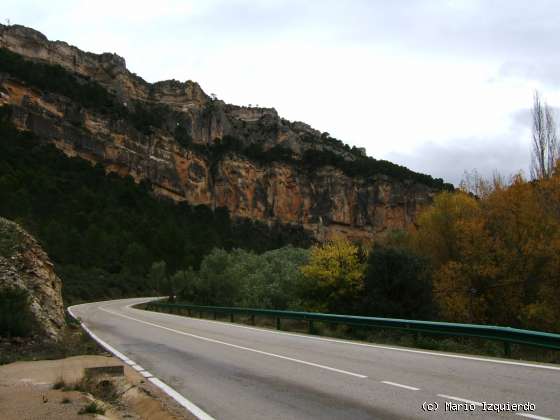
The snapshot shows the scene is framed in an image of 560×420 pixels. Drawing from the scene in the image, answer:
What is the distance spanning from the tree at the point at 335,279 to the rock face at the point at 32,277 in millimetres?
16028

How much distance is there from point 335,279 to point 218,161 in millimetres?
112983

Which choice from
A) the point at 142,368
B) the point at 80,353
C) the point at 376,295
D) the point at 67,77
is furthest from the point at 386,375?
the point at 67,77

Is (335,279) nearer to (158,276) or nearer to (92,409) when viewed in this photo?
(92,409)

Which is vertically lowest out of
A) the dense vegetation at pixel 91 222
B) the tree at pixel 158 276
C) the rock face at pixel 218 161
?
the tree at pixel 158 276

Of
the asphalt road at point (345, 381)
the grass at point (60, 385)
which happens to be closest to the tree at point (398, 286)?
the asphalt road at point (345, 381)

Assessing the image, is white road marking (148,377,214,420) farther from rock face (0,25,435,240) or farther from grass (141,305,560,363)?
rock face (0,25,435,240)

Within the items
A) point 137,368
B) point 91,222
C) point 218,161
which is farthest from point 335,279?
point 218,161

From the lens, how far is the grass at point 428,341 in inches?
446

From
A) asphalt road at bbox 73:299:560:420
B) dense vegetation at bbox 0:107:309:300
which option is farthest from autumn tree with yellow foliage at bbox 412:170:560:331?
dense vegetation at bbox 0:107:309:300

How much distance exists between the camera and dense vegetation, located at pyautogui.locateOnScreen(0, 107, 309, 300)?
67750 mm

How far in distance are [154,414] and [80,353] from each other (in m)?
6.64

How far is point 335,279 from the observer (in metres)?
30.7

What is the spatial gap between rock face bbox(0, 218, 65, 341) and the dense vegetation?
137 ft

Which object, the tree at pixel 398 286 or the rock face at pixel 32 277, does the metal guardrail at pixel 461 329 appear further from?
the tree at pixel 398 286
